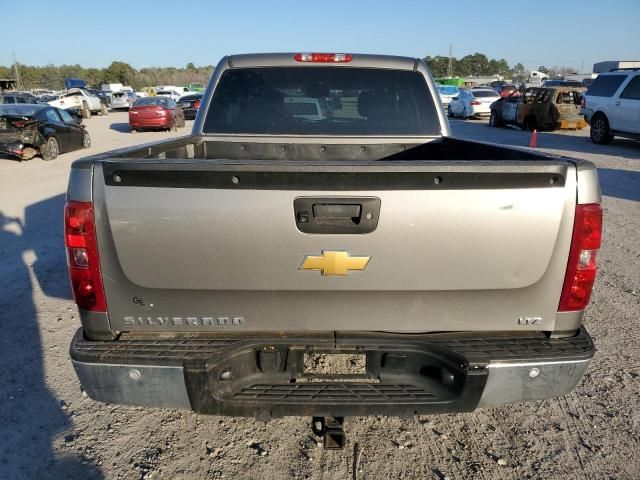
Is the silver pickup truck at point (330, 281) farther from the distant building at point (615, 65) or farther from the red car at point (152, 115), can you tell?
the distant building at point (615, 65)

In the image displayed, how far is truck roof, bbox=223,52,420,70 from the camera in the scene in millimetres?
3791

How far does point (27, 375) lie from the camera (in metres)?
3.44

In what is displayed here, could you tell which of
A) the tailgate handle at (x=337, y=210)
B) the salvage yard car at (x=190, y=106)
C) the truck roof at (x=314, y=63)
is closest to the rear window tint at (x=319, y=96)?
the truck roof at (x=314, y=63)

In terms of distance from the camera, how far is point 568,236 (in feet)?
6.90

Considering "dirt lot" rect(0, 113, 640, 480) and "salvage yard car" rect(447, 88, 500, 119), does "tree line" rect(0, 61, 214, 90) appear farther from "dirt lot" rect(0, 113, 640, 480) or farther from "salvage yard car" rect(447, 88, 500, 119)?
"dirt lot" rect(0, 113, 640, 480)

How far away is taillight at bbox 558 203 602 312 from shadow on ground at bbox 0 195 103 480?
8.36ft

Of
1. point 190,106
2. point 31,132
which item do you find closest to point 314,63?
point 31,132

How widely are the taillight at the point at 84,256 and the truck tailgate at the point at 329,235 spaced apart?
0.14 feet

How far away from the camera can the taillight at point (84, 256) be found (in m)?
2.06

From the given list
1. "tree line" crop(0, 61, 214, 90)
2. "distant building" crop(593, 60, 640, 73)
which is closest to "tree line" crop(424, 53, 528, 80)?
"tree line" crop(0, 61, 214, 90)

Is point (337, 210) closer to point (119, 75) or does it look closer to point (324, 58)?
point (324, 58)

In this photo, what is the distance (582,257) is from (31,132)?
15146mm

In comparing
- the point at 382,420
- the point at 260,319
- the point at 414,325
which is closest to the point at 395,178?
the point at 414,325

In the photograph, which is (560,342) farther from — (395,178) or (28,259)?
(28,259)
